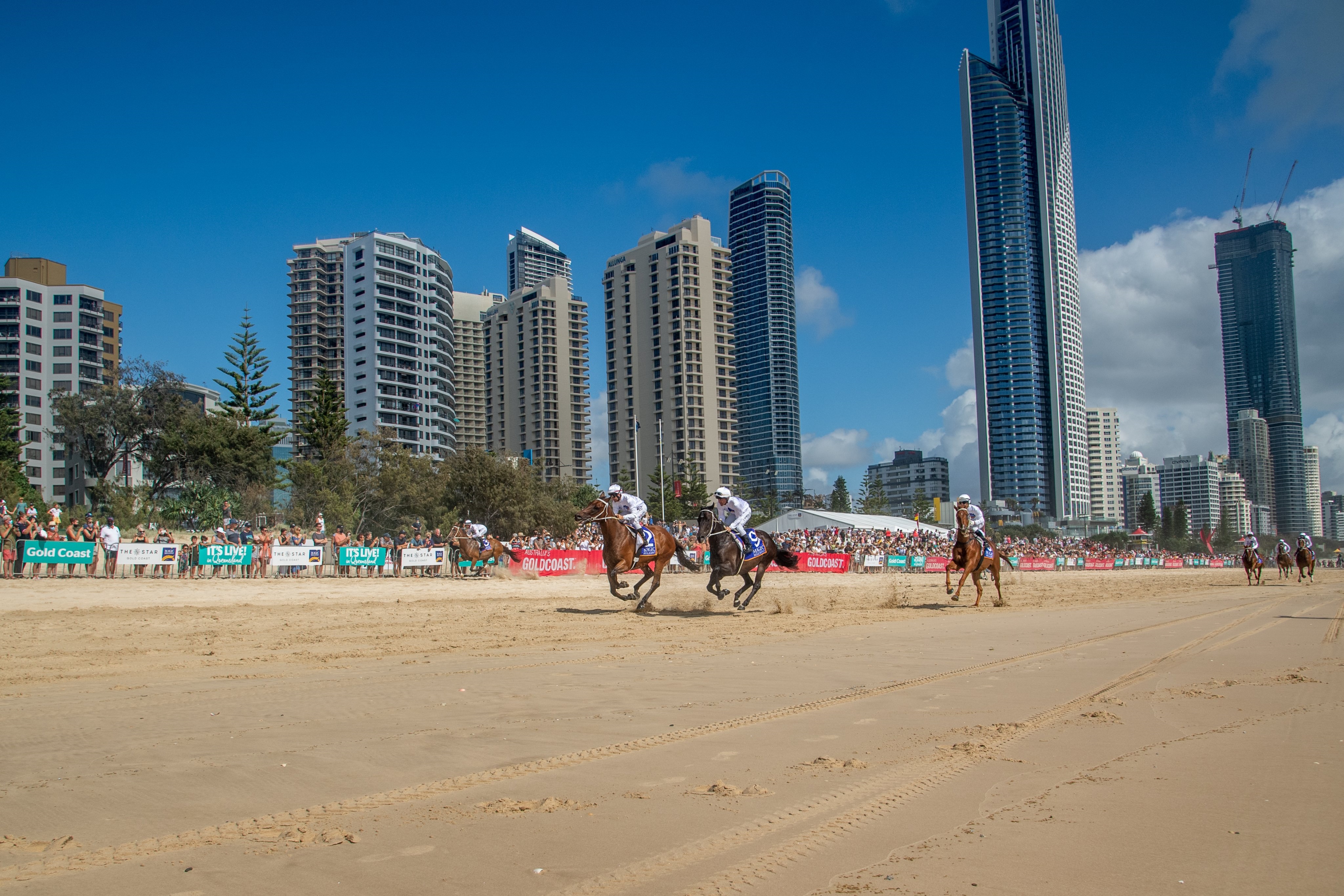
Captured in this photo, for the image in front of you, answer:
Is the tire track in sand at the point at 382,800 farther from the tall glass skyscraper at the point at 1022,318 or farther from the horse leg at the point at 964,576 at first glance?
the tall glass skyscraper at the point at 1022,318

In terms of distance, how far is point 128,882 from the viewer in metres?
3.75

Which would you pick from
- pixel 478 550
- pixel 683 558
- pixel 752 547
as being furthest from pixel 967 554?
pixel 478 550

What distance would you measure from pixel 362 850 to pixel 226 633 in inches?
405

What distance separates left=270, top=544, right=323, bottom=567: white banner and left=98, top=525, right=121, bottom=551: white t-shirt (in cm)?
421

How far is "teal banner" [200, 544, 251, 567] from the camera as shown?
26.4m

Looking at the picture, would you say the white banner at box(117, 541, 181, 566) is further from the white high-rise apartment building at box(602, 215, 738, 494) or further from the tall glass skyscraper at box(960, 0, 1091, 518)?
the tall glass skyscraper at box(960, 0, 1091, 518)

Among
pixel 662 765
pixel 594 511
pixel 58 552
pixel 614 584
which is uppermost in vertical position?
pixel 594 511

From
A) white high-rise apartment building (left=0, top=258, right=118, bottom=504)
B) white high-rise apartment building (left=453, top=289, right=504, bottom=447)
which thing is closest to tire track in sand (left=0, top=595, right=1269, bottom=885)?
white high-rise apartment building (left=0, top=258, right=118, bottom=504)

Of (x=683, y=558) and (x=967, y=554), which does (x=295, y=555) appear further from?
(x=967, y=554)

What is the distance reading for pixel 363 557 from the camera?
2964cm

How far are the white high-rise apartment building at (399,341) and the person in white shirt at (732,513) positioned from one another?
10801cm

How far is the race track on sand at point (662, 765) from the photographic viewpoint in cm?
392

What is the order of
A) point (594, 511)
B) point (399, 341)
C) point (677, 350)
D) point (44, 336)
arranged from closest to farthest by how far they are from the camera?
point (594, 511), point (44, 336), point (399, 341), point (677, 350)

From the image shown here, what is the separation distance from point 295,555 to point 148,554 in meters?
4.10
